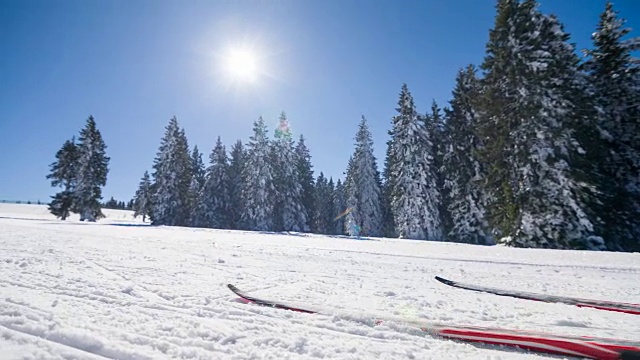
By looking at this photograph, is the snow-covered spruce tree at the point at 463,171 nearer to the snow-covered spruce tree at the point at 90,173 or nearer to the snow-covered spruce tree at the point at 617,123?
the snow-covered spruce tree at the point at 617,123

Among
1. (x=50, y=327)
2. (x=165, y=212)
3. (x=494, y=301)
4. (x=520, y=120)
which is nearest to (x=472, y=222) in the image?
(x=520, y=120)

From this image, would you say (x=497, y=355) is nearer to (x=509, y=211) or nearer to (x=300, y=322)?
(x=300, y=322)

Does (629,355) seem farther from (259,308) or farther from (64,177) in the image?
(64,177)

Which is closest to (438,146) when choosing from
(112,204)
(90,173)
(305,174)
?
(305,174)

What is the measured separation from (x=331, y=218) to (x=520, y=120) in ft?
145

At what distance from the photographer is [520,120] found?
17562 millimetres

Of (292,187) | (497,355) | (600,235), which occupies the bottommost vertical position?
(497,355)

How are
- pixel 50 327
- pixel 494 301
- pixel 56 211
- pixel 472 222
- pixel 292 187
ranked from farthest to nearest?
pixel 292 187 → pixel 56 211 → pixel 472 222 → pixel 494 301 → pixel 50 327

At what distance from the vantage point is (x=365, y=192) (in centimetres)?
4075

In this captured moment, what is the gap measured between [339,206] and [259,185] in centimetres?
2333


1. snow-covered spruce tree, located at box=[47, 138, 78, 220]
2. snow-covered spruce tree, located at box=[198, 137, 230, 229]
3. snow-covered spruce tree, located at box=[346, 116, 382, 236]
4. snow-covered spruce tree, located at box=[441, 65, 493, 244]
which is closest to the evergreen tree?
snow-covered spruce tree, located at box=[47, 138, 78, 220]

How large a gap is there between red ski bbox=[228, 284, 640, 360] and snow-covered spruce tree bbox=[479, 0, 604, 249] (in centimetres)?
1453

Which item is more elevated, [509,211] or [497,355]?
[509,211]

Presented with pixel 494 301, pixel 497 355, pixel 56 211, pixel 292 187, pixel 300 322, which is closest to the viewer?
pixel 497 355
